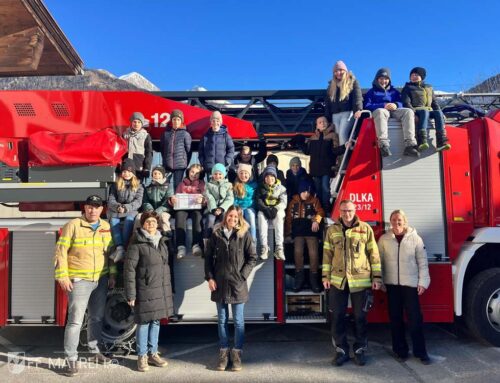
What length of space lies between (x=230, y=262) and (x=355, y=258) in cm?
136

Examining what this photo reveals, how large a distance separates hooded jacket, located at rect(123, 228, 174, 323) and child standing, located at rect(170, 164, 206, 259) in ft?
1.41

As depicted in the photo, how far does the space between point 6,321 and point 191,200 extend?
8.63ft

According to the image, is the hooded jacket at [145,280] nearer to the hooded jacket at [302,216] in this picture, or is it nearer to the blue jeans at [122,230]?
the blue jeans at [122,230]

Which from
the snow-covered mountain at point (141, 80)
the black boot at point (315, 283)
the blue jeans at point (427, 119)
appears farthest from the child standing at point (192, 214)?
the snow-covered mountain at point (141, 80)

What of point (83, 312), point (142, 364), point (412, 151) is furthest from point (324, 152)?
point (83, 312)

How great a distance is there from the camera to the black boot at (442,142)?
477 cm

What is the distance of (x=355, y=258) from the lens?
170 inches

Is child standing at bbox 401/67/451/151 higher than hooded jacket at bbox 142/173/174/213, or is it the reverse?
child standing at bbox 401/67/451/151

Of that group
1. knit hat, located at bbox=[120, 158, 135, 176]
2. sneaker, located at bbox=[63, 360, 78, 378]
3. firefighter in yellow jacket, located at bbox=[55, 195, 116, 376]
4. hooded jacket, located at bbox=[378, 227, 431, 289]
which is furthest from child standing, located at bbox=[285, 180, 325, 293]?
sneaker, located at bbox=[63, 360, 78, 378]

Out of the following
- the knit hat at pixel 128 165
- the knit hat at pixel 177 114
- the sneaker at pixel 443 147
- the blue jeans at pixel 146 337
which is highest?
the knit hat at pixel 177 114

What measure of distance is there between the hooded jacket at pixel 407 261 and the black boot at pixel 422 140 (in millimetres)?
1023

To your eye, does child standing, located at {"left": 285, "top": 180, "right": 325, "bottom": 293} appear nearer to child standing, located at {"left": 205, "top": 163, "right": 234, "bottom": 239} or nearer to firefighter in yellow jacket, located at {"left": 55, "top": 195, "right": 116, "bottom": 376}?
child standing, located at {"left": 205, "top": 163, "right": 234, "bottom": 239}

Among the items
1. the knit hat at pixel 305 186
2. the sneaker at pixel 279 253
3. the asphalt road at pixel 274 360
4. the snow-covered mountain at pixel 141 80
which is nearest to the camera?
the asphalt road at pixel 274 360

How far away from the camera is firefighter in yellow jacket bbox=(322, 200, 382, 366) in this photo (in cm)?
433
